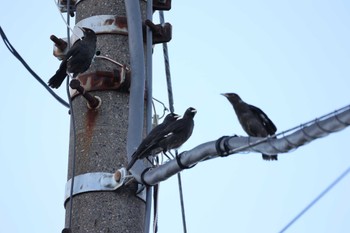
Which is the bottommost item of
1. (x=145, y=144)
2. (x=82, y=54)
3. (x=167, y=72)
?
(x=145, y=144)

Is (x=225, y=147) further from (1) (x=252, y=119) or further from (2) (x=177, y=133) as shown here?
(2) (x=177, y=133)

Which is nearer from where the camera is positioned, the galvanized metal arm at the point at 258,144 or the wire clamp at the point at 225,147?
the galvanized metal arm at the point at 258,144

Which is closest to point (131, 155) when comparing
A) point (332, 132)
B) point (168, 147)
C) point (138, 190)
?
point (138, 190)

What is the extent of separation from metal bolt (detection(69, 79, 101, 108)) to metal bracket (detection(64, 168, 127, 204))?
47cm

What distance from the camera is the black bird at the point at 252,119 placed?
7630mm

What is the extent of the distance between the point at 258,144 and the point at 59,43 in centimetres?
266

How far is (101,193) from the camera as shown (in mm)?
7211

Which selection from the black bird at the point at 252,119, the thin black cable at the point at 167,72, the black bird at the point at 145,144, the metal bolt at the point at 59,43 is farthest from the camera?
the thin black cable at the point at 167,72

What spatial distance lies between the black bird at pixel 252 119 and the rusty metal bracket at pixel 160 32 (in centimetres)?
64

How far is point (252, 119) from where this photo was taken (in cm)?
790

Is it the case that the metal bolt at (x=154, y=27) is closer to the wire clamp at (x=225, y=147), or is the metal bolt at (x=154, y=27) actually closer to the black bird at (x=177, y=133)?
the black bird at (x=177, y=133)

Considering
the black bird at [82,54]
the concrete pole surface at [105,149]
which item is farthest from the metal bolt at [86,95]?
the black bird at [82,54]

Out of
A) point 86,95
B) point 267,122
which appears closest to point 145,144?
point 86,95

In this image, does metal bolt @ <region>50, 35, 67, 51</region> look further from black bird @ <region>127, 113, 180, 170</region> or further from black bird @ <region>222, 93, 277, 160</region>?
black bird @ <region>222, 93, 277, 160</region>
